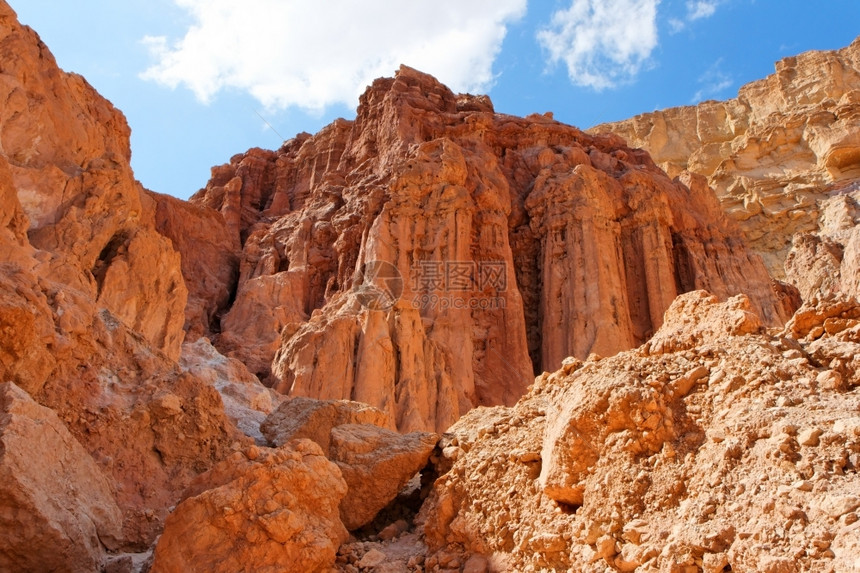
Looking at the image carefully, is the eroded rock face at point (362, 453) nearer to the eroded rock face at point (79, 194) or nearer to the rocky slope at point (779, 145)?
the eroded rock face at point (79, 194)

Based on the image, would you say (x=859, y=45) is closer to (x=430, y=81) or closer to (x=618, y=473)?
(x=430, y=81)

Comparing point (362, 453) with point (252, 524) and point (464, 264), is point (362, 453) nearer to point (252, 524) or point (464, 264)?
point (252, 524)

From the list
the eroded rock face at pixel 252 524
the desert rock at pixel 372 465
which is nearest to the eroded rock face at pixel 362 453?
the desert rock at pixel 372 465

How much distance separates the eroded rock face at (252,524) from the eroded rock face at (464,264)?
11954 millimetres

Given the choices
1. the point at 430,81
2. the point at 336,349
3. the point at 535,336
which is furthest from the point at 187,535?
the point at 430,81

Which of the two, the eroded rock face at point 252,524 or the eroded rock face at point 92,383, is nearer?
the eroded rock face at point 252,524

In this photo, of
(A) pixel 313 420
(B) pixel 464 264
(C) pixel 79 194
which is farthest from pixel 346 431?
(B) pixel 464 264

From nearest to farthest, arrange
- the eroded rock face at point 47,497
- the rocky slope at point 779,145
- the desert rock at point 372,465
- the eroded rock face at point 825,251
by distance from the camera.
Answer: the eroded rock face at point 47,497 → the desert rock at point 372,465 → the eroded rock face at point 825,251 → the rocky slope at point 779,145

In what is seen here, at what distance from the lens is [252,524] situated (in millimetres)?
5457

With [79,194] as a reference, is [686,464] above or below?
below

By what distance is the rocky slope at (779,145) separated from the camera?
4084cm

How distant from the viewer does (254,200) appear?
37.0m

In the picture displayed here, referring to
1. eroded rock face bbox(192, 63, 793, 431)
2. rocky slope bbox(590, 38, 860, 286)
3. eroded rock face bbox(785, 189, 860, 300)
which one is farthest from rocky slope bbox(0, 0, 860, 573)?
rocky slope bbox(590, 38, 860, 286)

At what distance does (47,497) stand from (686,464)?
16.1ft
